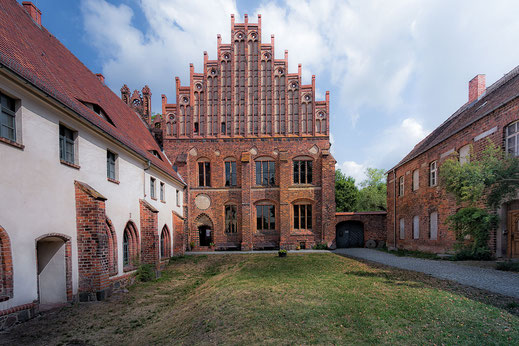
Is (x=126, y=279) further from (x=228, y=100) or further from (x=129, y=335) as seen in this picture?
(x=228, y=100)

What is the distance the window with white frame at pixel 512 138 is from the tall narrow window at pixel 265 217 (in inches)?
550

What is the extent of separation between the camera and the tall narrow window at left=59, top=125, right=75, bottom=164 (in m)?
7.43

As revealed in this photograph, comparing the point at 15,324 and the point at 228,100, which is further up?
the point at 228,100

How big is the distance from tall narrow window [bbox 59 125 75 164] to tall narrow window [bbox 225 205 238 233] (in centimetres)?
1331

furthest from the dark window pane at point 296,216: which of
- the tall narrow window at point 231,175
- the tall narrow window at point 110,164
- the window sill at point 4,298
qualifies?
the window sill at point 4,298

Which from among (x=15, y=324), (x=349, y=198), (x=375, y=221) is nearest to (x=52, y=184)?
(x=15, y=324)

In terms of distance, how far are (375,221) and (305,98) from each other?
1194cm

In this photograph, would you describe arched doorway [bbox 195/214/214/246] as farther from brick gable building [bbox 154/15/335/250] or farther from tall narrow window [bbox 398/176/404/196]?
tall narrow window [bbox 398/176/404/196]

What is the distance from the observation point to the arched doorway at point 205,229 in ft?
66.1

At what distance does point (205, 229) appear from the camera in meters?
20.3

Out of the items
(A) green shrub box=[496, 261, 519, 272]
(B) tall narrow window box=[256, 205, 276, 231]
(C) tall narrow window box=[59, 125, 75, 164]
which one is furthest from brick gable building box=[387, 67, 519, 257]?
(C) tall narrow window box=[59, 125, 75, 164]

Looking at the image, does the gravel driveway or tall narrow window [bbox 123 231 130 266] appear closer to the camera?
the gravel driveway

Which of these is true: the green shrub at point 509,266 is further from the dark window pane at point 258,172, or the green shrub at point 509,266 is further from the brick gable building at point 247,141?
the dark window pane at point 258,172

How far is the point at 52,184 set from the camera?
22.3ft
